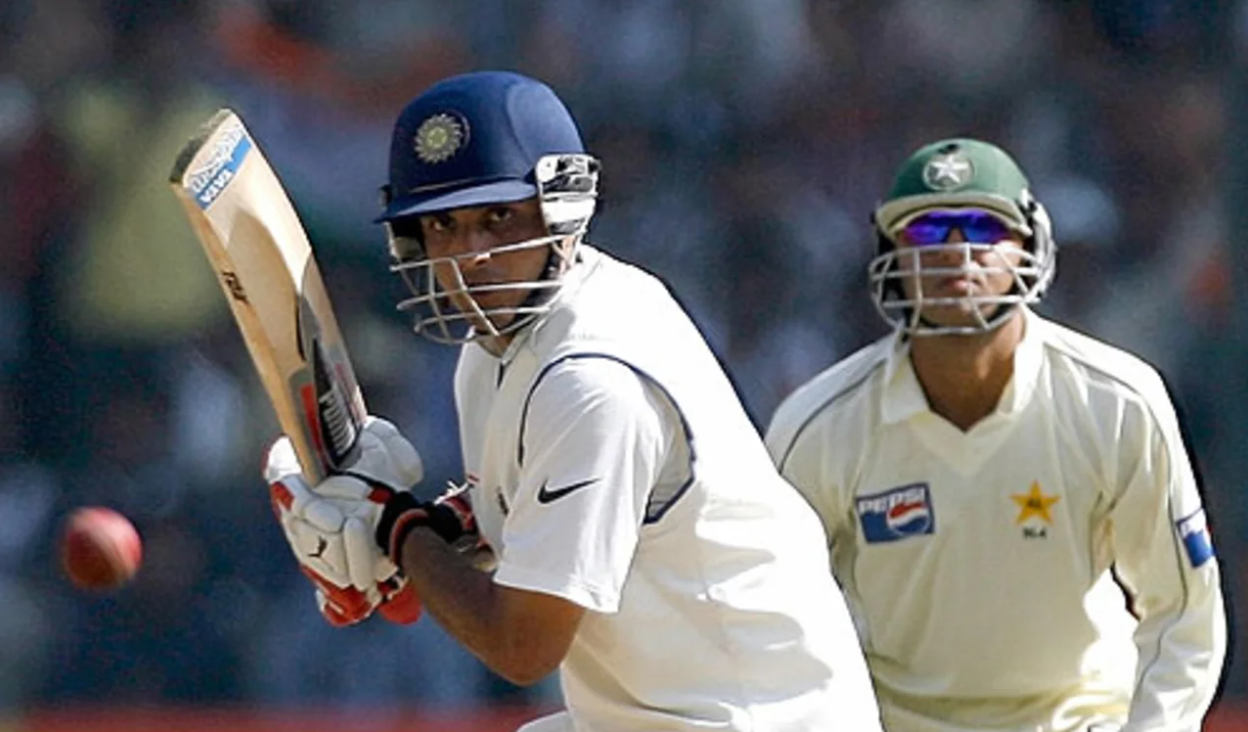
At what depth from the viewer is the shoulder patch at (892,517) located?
4367 mm

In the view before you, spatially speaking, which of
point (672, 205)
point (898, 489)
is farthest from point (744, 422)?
point (672, 205)

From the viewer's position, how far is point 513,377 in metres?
3.20

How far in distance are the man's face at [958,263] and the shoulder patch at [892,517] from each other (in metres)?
0.31

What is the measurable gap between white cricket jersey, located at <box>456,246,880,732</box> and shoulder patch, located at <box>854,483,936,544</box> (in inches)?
43.5

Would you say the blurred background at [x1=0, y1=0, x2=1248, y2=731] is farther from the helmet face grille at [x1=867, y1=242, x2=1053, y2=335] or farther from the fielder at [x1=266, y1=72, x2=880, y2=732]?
the fielder at [x1=266, y1=72, x2=880, y2=732]

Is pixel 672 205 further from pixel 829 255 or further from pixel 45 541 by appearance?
pixel 45 541

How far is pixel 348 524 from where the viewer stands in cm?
330

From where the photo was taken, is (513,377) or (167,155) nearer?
(513,377)

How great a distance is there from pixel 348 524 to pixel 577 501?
0.39 meters

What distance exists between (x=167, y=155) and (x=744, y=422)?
137 inches

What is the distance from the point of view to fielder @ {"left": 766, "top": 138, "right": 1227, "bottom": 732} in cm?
431

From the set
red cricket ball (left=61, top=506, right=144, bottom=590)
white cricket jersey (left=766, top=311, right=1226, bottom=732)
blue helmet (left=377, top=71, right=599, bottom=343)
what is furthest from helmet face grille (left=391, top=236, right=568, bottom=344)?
white cricket jersey (left=766, top=311, right=1226, bottom=732)

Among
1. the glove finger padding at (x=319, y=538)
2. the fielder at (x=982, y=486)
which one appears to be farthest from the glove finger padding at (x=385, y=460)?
the fielder at (x=982, y=486)

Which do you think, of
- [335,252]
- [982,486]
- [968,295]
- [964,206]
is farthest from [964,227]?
[335,252]
